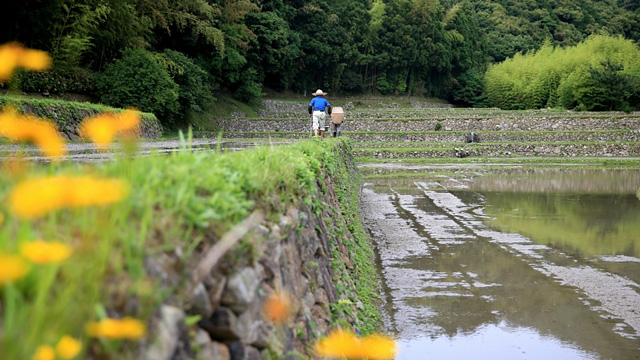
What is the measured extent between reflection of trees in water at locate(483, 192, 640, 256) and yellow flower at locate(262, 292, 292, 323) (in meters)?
9.32

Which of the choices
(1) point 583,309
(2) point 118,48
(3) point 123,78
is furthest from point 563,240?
(2) point 118,48

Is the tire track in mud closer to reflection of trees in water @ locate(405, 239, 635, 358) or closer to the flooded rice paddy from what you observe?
the flooded rice paddy

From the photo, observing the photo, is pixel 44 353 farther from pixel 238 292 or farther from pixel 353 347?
pixel 353 347

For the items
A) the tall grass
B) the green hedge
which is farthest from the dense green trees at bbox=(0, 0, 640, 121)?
the tall grass

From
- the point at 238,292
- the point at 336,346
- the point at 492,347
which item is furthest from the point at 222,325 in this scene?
the point at 492,347

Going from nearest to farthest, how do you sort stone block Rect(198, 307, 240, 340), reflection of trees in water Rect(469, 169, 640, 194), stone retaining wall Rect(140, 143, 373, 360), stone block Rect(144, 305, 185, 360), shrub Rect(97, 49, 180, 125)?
stone block Rect(144, 305, 185, 360)
stone retaining wall Rect(140, 143, 373, 360)
stone block Rect(198, 307, 240, 340)
reflection of trees in water Rect(469, 169, 640, 194)
shrub Rect(97, 49, 180, 125)

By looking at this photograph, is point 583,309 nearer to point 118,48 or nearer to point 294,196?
point 294,196

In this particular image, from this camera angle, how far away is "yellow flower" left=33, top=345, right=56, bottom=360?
1.47 meters

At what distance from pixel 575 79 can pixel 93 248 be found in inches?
2323

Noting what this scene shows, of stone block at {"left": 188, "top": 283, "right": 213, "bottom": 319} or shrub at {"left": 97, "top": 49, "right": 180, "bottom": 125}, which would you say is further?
shrub at {"left": 97, "top": 49, "right": 180, "bottom": 125}

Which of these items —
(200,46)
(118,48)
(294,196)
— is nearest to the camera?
(294,196)

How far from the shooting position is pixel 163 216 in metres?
2.31

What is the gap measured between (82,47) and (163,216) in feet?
75.6

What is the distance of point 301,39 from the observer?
202 ft
